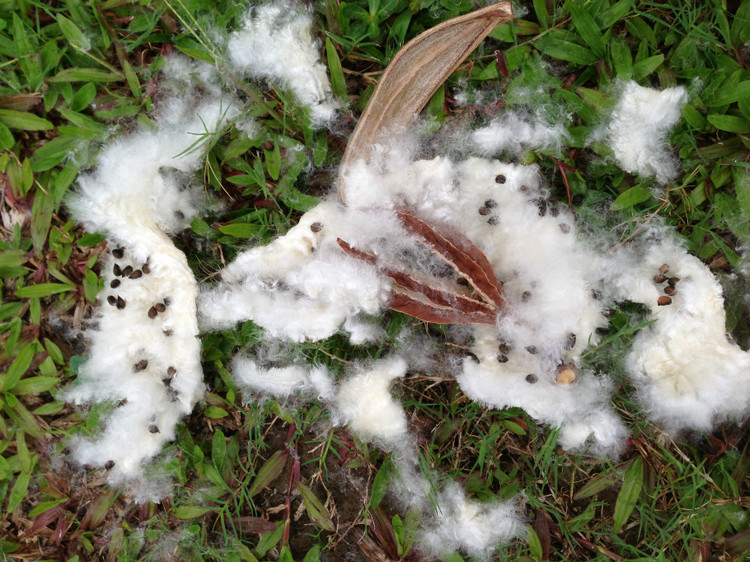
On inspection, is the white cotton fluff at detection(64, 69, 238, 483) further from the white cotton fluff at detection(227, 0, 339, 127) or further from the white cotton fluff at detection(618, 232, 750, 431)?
the white cotton fluff at detection(618, 232, 750, 431)

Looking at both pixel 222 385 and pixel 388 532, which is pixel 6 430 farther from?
pixel 388 532

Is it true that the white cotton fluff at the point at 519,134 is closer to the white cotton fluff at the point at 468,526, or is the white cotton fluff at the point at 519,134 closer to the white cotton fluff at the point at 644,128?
the white cotton fluff at the point at 644,128

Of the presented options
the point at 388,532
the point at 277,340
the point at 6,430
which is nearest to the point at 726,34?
the point at 277,340

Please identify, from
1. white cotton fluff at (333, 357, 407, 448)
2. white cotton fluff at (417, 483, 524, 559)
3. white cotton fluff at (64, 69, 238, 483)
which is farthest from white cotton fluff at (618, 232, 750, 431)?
white cotton fluff at (64, 69, 238, 483)

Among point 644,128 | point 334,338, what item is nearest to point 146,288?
point 334,338

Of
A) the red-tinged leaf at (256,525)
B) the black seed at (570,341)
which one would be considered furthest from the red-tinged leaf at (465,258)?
the red-tinged leaf at (256,525)
